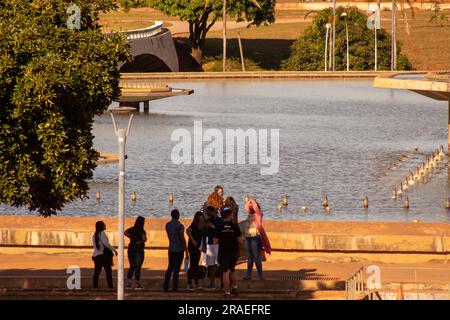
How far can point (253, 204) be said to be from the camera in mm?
25047

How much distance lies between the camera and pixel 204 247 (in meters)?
25.2

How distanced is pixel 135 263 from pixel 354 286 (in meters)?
4.13

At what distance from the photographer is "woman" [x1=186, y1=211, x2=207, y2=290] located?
2452 cm

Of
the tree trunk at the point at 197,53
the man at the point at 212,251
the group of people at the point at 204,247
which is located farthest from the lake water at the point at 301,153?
the man at the point at 212,251

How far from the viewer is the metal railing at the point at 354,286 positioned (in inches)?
896

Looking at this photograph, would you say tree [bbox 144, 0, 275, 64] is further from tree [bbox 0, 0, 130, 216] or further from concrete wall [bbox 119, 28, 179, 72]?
tree [bbox 0, 0, 130, 216]

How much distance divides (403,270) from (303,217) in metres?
18.5

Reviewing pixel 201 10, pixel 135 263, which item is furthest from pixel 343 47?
pixel 135 263

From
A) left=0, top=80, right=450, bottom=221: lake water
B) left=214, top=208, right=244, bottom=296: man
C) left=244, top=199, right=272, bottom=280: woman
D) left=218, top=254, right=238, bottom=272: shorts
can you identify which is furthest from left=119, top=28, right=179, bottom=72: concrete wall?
left=218, top=254, right=238, bottom=272: shorts

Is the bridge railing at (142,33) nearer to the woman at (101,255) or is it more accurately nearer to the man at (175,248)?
the woman at (101,255)

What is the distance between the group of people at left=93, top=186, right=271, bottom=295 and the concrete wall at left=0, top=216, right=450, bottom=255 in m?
1.75

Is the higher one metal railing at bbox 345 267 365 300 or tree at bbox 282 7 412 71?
tree at bbox 282 7 412 71

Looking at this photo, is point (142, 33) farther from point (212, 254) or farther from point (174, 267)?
point (174, 267)
